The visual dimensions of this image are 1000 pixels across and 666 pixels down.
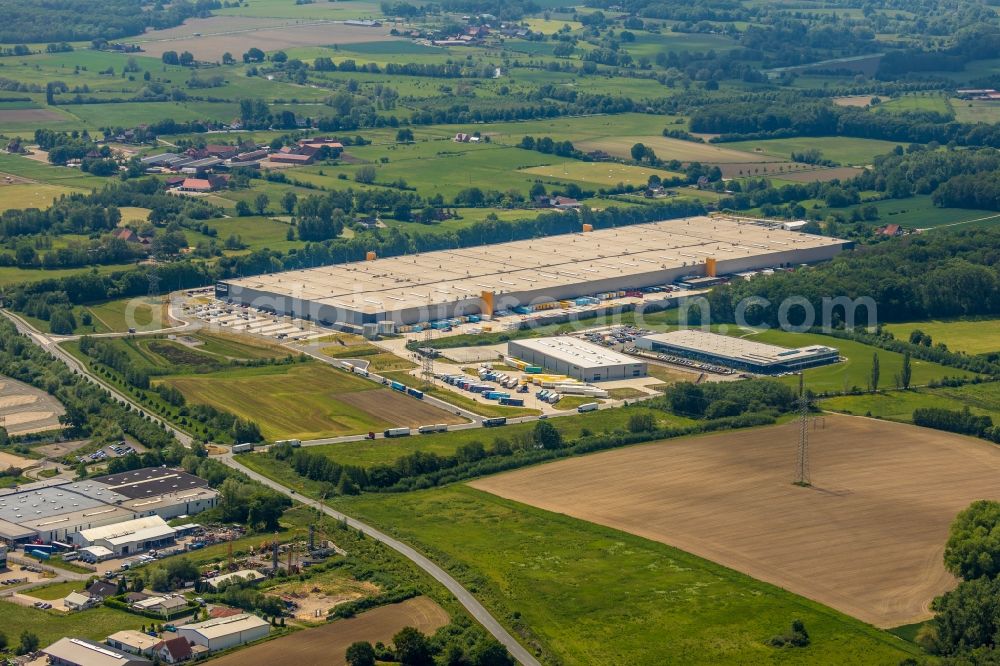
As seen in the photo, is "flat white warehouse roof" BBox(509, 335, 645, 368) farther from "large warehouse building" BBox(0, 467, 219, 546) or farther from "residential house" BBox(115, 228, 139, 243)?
"residential house" BBox(115, 228, 139, 243)

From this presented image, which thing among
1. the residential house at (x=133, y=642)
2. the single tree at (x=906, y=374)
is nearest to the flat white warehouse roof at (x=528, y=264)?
the single tree at (x=906, y=374)

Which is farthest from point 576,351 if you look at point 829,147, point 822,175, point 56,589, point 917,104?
point 917,104

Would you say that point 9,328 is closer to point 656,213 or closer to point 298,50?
point 656,213

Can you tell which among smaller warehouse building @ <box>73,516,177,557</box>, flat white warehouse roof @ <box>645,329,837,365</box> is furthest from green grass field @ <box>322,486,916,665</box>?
flat white warehouse roof @ <box>645,329,837,365</box>

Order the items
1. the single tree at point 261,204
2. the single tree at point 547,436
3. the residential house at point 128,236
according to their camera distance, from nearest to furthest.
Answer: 1. the single tree at point 547,436
2. the residential house at point 128,236
3. the single tree at point 261,204

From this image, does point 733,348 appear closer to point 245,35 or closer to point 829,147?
point 829,147

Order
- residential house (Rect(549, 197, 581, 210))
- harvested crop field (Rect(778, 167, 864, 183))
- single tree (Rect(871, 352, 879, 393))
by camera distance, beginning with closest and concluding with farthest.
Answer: single tree (Rect(871, 352, 879, 393)), residential house (Rect(549, 197, 581, 210)), harvested crop field (Rect(778, 167, 864, 183))

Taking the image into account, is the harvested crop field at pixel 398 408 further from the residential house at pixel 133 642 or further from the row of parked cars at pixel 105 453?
the residential house at pixel 133 642
